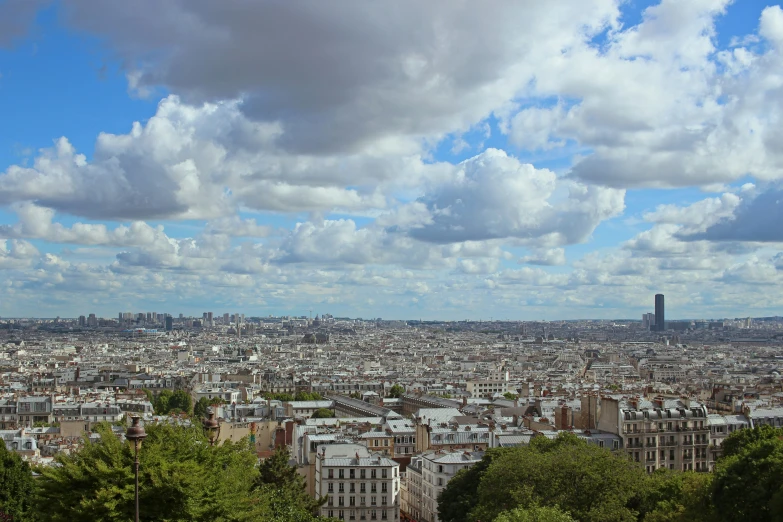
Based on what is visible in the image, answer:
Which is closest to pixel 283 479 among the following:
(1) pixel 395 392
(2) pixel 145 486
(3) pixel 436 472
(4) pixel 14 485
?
(4) pixel 14 485

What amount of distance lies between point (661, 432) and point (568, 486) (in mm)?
24072

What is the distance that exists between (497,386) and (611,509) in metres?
114

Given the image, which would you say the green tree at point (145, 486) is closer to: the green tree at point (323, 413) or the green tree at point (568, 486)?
the green tree at point (568, 486)

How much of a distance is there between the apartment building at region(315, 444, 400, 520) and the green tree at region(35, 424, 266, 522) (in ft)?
101

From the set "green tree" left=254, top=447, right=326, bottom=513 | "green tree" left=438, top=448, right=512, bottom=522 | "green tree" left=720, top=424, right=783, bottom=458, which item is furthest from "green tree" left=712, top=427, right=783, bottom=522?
"green tree" left=254, top=447, right=326, bottom=513

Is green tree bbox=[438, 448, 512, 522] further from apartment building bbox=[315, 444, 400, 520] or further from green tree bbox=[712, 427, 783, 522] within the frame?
green tree bbox=[712, 427, 783, 522]

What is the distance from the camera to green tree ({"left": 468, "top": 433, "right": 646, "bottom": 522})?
4431 centimetres

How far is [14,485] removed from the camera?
149 ft

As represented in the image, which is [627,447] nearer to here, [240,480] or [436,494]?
[436,494]

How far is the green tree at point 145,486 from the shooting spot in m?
27.8

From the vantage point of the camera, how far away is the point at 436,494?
6419 centimetres

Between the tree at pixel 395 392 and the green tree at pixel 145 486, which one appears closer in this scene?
the green tree at pixel 145 486

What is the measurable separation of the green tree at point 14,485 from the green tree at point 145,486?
14.1m

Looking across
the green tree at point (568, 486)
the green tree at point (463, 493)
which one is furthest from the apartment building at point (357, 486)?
the green tree at point (568, 486)
